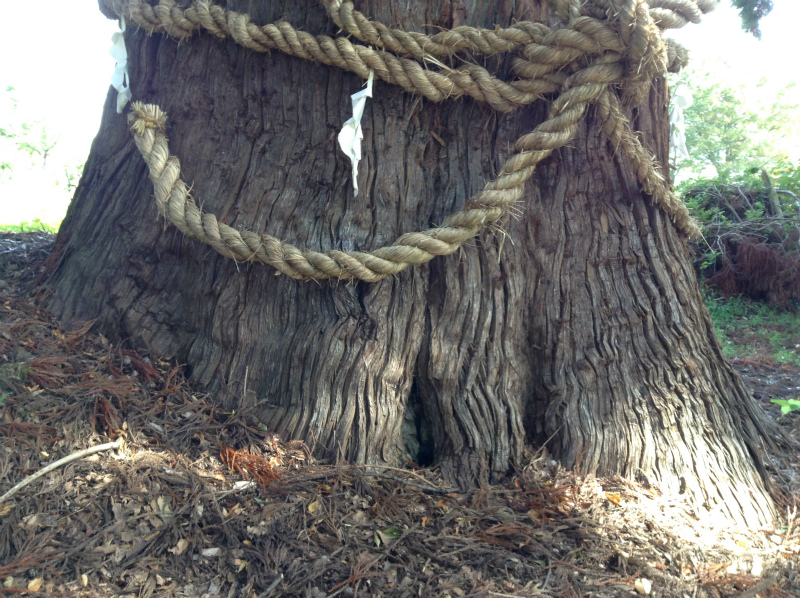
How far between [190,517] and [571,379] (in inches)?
51.0

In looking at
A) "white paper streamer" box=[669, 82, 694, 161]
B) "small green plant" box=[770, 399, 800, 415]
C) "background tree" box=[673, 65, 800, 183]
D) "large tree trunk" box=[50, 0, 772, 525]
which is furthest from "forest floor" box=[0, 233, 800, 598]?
"background tree" box=[673, 65, 800, 183]

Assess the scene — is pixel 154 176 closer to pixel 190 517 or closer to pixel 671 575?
pixel 190 517

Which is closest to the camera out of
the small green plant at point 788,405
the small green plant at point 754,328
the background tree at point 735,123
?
the small green plant at point 788,405

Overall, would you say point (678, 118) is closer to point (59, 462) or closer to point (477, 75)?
point (477, 75)

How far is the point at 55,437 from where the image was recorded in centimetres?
176

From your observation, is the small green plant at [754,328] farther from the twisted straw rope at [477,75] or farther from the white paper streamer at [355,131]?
the white paper streamer at [355,131]

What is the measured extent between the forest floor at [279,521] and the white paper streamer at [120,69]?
1.05 meters

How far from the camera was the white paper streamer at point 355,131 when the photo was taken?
1.86m

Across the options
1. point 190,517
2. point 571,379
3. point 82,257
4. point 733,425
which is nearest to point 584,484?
point 571,379

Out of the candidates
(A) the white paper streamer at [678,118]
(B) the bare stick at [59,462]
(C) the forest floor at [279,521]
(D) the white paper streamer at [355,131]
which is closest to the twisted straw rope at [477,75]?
(D) the white paper streamer at [355,131]

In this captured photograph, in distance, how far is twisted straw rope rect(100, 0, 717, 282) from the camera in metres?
1.83

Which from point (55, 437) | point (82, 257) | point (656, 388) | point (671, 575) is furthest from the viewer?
point (82, 257)

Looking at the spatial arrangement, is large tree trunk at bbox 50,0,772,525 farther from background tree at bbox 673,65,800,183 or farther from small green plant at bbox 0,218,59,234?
background tree at bbox 673,65,800,183

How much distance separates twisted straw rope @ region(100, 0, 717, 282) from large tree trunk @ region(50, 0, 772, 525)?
0.10m
